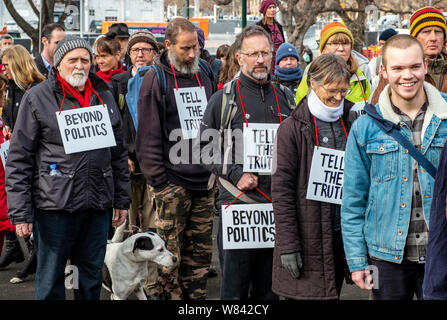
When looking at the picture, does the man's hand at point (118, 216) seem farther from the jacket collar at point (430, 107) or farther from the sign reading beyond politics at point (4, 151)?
the jacket collar at point (430, 107)

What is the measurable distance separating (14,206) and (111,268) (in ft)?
5.00

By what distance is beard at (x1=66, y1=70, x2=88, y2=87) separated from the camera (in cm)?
510

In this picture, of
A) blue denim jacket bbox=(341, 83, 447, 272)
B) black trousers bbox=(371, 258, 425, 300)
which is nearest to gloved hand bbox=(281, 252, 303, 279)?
blue denim jacket bbox=(341, 83, 447, 272)

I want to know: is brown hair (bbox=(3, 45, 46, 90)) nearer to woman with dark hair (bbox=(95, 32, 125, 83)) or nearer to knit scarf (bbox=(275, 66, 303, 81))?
woman with dark hair (bbox=(95, 32, 125, 83))

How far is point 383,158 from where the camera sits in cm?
383

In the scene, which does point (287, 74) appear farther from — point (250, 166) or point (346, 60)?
point (250, 166)

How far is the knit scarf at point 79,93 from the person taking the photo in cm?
515

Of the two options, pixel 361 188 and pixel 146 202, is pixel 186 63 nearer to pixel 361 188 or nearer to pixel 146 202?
pixel 146 202

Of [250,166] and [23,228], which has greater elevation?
[250,166]

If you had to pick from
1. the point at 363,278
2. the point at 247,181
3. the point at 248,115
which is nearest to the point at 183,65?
the point at 248,115

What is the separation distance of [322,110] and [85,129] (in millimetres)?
1634

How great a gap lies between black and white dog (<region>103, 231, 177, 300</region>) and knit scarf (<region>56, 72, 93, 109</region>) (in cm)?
138

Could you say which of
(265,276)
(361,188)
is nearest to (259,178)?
(265,276)

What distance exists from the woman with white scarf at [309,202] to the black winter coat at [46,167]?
134cm
